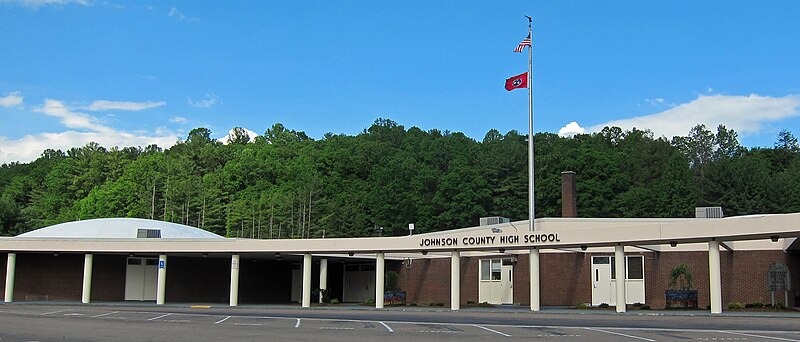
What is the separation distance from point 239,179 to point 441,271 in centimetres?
5965

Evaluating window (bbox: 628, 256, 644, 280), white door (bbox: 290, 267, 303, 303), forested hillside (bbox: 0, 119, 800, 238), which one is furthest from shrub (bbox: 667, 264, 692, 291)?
forested hillside (bbox: 0, 119, 800, 238)

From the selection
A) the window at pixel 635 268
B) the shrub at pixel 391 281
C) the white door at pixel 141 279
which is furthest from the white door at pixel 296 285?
the window at pixel 635 268

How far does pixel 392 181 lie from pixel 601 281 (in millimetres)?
49452

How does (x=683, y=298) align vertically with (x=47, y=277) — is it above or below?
below

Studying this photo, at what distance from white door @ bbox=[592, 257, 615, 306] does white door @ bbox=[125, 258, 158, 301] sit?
23.5 meters

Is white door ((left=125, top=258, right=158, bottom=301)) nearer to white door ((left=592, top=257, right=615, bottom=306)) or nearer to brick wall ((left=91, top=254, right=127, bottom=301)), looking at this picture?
brick wall ((left=91, top=254, right=127, bottom=301))

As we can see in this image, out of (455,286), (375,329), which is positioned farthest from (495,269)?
(375,329)

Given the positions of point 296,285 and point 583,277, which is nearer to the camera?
point 583,277

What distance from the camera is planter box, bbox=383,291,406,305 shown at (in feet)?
135

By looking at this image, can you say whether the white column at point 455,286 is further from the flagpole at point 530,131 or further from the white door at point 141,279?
the white door at point 141,279

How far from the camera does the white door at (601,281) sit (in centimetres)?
3762

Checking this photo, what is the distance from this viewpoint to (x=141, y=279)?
46250 mm

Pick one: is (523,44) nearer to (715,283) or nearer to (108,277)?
(715,283)

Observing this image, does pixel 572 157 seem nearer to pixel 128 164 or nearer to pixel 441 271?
pixel 441 271
